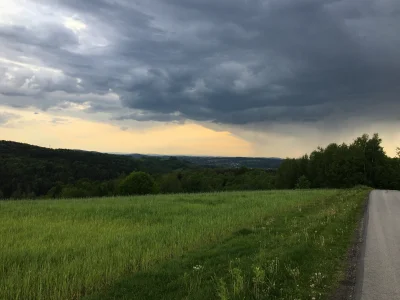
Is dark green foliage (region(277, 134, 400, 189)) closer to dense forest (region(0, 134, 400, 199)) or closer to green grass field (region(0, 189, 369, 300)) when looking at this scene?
dense forest (region(0, 134, 400, 199))

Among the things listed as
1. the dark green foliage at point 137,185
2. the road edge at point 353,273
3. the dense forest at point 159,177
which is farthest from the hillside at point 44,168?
the road edge at point 353,273

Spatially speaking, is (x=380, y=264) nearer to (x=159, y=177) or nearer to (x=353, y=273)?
(x=353, y=273)

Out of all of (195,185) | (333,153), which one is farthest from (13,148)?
(333,153)

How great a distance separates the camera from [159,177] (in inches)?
4852

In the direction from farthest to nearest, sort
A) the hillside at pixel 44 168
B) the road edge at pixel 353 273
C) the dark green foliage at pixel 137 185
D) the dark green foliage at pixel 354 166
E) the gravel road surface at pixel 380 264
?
the hillside at pixel 44 168 < the dark green foliage at pixel 354 166 < the dark green foliage at pixel 137 185 < the gravel road surface at pixel 380 264 < the road edge at pixel 353 273

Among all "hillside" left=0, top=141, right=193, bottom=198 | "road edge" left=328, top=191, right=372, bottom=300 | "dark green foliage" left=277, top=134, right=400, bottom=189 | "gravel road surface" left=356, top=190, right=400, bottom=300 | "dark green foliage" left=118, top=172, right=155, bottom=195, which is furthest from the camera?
"hillside" left=0, top=141, right=193, bottom=198

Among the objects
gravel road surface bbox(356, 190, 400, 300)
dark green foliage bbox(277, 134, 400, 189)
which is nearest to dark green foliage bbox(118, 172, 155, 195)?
dark green foliage bbox(277, 134, 400, 189)

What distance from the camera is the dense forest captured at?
81.1 meters

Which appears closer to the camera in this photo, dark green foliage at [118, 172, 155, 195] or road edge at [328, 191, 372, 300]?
road edge at [328, 191, 372, 300]

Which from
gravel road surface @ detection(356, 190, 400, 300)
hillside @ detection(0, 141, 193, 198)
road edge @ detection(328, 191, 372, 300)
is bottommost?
hillside @ detection(0, 141, 193, 198)

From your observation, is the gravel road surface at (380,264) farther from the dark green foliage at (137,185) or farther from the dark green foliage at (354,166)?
the dark green foliage at (354,166)

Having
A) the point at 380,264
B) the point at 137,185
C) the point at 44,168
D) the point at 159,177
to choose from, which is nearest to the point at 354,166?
the point at 137,185

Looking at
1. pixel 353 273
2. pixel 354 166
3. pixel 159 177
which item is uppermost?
pixel 354 166

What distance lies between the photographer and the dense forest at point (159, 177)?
81.1m
